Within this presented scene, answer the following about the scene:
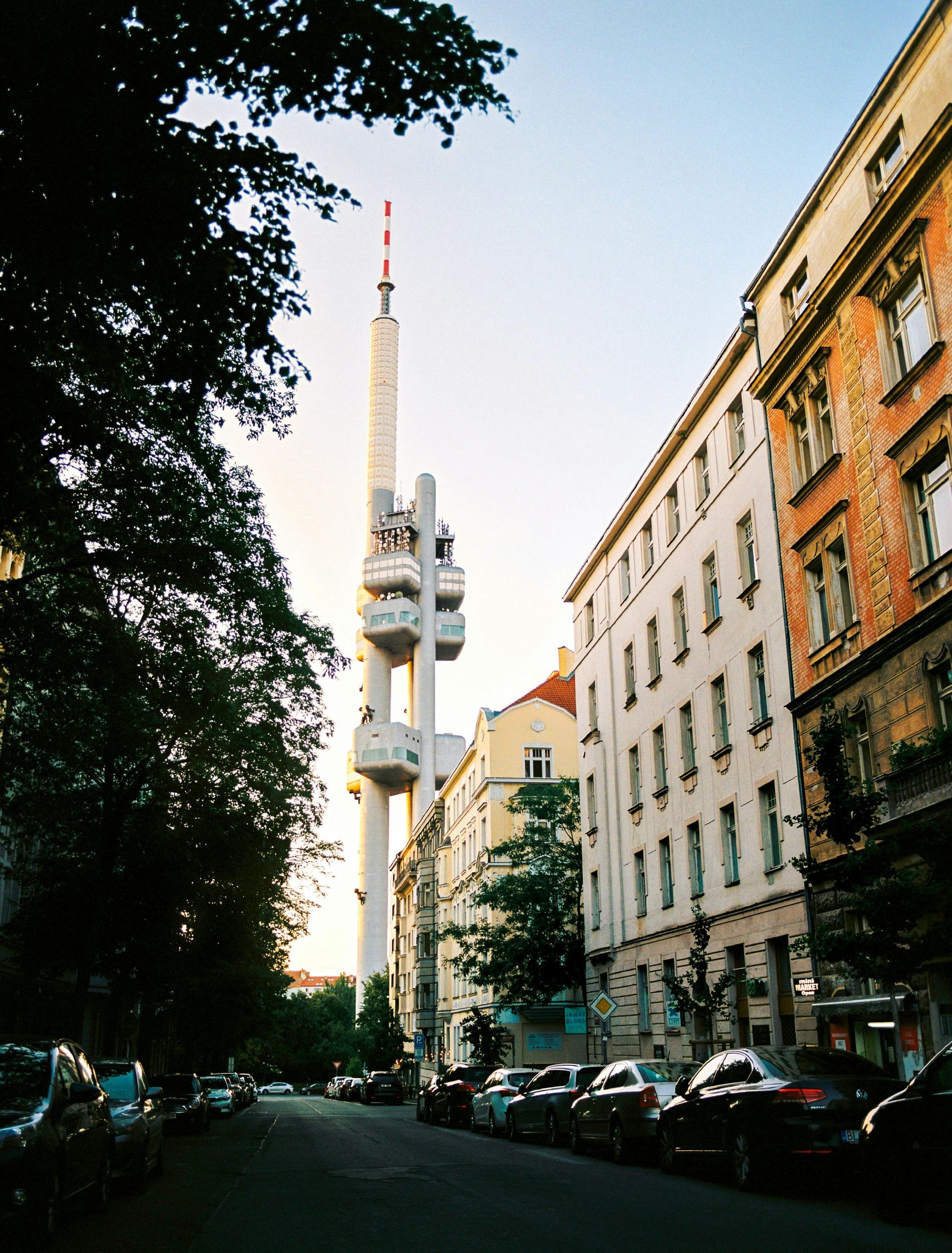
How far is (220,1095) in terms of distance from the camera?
45250 mm

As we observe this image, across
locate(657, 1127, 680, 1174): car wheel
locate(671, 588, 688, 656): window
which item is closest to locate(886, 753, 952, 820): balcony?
locate(657, 1127, 680, 1174): car wheel


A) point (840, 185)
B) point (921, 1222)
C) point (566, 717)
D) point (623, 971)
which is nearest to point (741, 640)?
point (840, 185)

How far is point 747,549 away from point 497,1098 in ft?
44.7

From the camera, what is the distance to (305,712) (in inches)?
969

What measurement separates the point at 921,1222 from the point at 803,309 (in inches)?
716

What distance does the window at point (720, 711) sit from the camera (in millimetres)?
28672

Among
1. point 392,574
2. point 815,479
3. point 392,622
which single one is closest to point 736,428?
point 815,479

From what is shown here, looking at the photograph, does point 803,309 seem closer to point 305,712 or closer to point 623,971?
point 305,712

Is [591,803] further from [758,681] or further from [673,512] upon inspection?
[758,681]

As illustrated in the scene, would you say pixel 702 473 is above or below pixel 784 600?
above

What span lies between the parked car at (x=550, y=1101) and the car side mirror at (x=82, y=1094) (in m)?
12.4

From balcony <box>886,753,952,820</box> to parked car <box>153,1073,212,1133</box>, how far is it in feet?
67.3

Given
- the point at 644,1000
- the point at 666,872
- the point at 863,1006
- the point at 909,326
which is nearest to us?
the point at 863,1006

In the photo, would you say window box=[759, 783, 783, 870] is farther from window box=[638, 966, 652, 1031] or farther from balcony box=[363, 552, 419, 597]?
balcony box=[363, 552, 419, 597]
